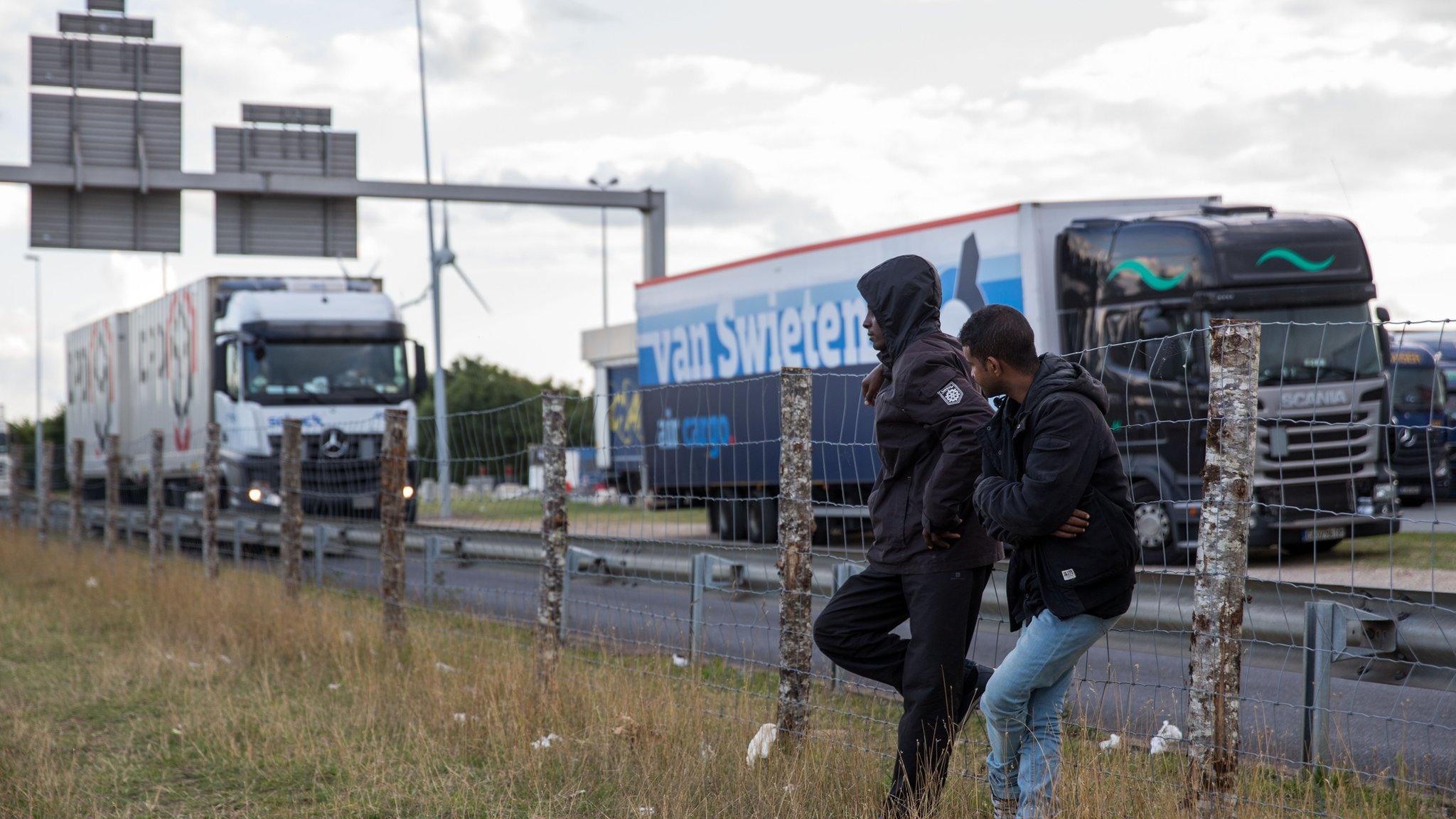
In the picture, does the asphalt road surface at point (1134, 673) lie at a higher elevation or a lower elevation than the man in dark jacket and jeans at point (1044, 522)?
lower

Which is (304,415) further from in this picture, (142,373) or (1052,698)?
(1052,698)

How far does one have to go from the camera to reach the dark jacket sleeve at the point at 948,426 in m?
4.24

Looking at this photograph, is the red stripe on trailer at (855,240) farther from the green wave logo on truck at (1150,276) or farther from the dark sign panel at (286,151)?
the dark sign panel at (286,151)

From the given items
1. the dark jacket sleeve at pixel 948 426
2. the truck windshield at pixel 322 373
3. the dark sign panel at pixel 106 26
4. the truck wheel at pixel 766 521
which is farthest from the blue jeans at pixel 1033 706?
the dark sign panel at pixel 106 26

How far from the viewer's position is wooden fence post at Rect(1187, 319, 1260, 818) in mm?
4031

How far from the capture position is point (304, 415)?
774 inches

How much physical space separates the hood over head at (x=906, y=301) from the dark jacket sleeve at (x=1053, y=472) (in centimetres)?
73

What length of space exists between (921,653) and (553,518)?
3056 millimetres

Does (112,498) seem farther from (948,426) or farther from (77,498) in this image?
(948,426)

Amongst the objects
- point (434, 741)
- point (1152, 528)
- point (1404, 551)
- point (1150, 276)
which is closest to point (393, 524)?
point (434, 741)

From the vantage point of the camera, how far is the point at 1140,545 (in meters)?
4.02

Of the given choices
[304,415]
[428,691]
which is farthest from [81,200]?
[428,691]

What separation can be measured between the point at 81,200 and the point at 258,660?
16619mm

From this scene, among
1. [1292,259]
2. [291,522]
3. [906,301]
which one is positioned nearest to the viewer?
[906,301]
